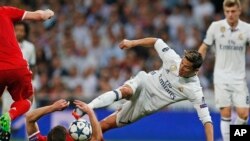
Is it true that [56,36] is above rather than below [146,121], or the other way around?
above

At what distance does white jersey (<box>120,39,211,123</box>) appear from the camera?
1205cm

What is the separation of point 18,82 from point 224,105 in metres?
3.74

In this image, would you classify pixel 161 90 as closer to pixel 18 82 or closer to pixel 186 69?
pixel 186 69

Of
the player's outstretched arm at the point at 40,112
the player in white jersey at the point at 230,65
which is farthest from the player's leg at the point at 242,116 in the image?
the player's outstretched arm at the point at 40,112

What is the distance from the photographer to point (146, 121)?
17.9 meters

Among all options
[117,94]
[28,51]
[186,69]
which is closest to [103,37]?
[28,51]

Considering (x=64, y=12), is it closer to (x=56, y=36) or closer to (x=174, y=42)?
(x=56, y=36)

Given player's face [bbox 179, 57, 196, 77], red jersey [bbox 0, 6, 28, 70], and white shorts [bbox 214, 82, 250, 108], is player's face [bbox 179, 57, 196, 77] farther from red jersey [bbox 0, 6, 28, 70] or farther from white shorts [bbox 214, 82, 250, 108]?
red jersey [bbox 0, 6, 28, 70]

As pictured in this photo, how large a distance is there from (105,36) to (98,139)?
9.14 metres

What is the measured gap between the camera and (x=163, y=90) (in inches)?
488

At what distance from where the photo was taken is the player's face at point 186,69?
1168 centimetres

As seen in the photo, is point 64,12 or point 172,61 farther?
point 64,12

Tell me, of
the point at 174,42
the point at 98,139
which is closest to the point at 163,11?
the point at 174,42

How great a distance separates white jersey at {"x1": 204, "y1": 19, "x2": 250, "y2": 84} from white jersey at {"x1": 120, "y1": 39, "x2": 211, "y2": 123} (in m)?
1.43
